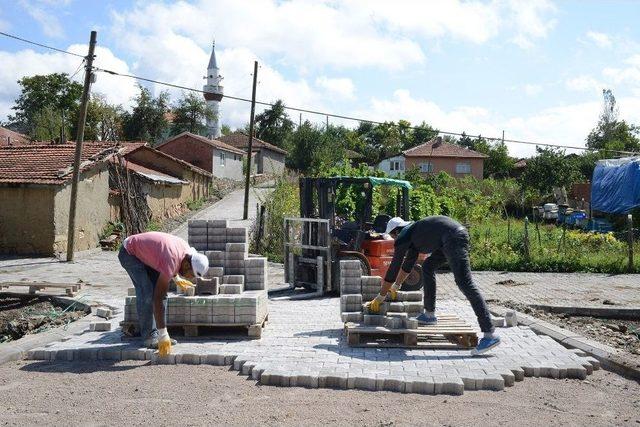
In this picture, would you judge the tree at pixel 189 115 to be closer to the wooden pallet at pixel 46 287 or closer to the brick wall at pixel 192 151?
the brick wall at pixel 192 151

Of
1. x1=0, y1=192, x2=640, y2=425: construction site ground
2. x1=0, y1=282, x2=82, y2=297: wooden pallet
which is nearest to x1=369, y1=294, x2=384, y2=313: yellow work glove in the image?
x1=0, y1=192, x2=640, y2=425: construction site ground

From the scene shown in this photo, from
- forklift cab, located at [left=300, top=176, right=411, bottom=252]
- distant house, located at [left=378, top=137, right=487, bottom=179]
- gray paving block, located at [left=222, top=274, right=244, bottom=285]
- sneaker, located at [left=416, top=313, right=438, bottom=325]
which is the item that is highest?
distant house, located at [left=378, top=137, right=487, bottom=179]

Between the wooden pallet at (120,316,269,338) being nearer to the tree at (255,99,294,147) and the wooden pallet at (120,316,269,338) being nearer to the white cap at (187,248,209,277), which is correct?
the white cap at (187,248,209,277)

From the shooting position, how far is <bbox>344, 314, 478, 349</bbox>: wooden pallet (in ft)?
25.2

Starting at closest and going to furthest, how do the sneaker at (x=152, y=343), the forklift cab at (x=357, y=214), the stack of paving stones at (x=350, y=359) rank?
the stack of paving stones at (x=350, y=359) < the sneaker at (x=152, y=343) < the forklift cab at (x=357, y=214)

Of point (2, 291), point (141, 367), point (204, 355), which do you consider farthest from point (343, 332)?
→ point (2, 291)

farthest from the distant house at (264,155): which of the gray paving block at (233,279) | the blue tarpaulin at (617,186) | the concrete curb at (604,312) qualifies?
the gray paving block at (233,279)

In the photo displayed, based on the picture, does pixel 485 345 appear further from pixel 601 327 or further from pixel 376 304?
pixel 601 327

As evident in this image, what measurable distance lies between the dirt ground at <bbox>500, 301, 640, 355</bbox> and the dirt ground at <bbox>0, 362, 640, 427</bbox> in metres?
2.09

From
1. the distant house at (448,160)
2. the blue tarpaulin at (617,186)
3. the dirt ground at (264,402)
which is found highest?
the distant house at (448,160)

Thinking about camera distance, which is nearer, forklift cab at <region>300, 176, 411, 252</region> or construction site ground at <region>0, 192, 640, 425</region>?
construction site ground at <region>0, 192, 640, 425</region>

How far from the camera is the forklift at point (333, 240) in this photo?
11.8 meters

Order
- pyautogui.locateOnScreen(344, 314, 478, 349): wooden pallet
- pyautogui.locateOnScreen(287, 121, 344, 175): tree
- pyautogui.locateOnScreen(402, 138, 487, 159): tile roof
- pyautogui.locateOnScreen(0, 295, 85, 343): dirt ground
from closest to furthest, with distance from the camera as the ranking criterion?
pyautogui.locateOnScreen(344, 314, 478, 349): wooden pallet < pyautogui.locateOnScreen(0, 295, 85, 343): dirt ground < pyautogui.locateOnScreen(287, 121, 344, 175): tree < pyautogui.locateOnScreen(402, 138, 487, 159): tile roof

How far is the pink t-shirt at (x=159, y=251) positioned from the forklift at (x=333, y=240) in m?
4.82
